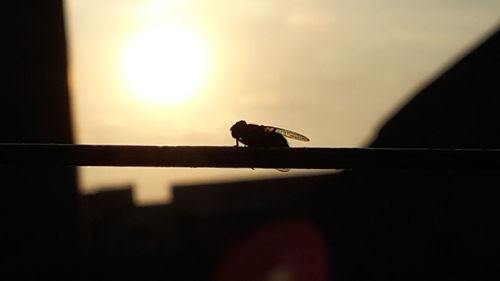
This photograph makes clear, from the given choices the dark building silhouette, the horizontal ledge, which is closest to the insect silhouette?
the horizontal ledge

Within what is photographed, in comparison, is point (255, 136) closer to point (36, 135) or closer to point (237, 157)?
point (237, 157)

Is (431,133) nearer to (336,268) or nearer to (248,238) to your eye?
(336,268)

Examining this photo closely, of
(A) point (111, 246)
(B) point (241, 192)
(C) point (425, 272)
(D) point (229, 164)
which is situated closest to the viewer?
(D) point (229, 164)

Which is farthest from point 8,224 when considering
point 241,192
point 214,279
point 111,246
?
point 241,192

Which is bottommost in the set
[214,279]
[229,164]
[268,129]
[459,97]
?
[214,279]

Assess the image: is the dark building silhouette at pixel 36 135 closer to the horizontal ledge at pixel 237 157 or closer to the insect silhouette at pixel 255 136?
the insect silhouette at pixel 255 136

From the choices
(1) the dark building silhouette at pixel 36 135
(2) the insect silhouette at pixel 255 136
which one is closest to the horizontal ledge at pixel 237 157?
(2) the insect silhouette at pixel 255 136

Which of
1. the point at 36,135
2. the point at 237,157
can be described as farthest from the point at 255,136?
the point at 36,135
